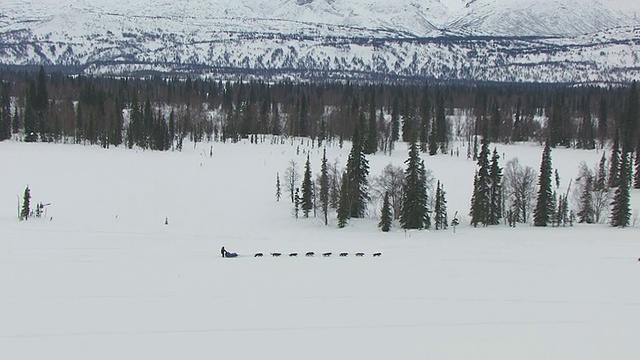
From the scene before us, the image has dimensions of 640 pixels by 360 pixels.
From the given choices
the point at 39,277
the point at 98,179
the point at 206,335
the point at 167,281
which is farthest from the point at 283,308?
the point at 98,179

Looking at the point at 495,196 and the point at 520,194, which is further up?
the point at 520,194

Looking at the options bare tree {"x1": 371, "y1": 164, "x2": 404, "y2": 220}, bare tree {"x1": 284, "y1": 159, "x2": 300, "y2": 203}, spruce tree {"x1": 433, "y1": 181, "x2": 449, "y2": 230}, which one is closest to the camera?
spruce tree {"x1": 433, "y1": 181, "x2": 449, "y2": 230}

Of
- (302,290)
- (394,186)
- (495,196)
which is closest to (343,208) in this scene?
(394,186)

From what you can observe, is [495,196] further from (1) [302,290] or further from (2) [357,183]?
(1) [302,290]

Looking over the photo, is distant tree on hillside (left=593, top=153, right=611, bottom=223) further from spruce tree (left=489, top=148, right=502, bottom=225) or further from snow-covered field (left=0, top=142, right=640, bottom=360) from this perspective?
spruce tree (left=489, top=148, right=502, bottom=225)

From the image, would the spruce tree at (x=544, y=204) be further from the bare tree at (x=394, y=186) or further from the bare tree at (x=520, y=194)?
the bare tree at (x=394, y=186)

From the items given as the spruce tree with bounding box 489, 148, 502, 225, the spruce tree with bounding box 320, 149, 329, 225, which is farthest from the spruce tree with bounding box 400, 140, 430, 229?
the spruce tree with bounding box 489, 148, 502, 225

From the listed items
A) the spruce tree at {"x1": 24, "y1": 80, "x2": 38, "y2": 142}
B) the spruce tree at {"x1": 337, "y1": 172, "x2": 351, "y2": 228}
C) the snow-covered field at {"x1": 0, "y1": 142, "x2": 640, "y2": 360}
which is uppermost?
the spruce tree at {"x1": 24, "y1": 80, "x2": 38, "y2": 142}

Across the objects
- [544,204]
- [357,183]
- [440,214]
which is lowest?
[440,214]
